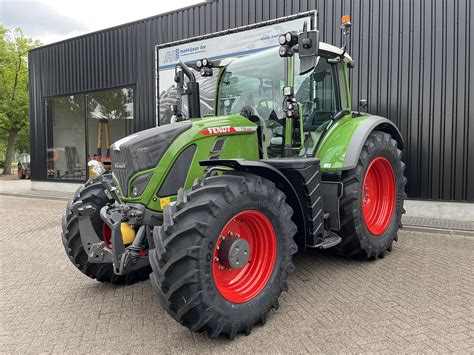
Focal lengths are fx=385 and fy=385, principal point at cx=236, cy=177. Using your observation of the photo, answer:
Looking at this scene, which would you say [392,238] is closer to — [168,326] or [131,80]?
[168,326]

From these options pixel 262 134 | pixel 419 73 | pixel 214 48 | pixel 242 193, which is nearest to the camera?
pixel 242 193

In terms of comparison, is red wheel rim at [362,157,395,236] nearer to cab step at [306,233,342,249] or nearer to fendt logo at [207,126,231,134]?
cab step at [306,233,342,249]

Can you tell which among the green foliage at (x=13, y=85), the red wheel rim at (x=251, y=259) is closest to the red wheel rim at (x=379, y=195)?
the red wheel rim at (x=251, y=259)

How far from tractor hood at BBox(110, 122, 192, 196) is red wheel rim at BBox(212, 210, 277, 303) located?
2.96 feet

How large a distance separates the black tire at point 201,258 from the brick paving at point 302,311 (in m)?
0.21

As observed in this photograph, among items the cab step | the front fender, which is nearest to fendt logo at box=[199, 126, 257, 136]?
the front fender

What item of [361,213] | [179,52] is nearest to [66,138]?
[179,52]

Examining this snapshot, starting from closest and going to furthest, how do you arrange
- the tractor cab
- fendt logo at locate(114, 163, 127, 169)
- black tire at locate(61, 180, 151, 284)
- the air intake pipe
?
fendt logo at locate(114, 163, 127, 169) < black tire at locate(61, 180, 151, 284) < the tractor cab < the air intake pipe

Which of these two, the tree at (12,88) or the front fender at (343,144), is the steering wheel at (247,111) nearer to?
the front fender at (343,144)

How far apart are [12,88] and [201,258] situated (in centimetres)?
2925

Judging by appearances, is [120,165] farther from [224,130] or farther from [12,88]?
[12,88]

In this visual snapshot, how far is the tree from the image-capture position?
25938mm

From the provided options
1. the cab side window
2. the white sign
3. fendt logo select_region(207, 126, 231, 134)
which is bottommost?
fendt logo select_region(207, 126, 231, 134)

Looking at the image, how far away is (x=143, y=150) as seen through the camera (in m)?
3.34
